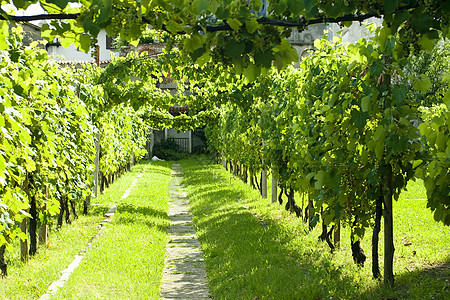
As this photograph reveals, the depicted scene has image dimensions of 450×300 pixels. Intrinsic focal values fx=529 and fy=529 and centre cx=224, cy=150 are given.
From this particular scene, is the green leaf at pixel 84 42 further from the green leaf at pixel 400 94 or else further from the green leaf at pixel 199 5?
the green leaf at pixel 400 94

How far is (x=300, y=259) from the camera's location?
247 inches

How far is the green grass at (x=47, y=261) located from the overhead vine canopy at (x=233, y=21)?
305 centimetres

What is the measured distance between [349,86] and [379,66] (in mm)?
461

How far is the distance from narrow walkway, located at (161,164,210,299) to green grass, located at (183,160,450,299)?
0.13 metres

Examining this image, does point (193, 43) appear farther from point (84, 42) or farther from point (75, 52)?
point (75, 52)

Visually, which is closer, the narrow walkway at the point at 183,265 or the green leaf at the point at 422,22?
the green leaf at the point at 422,22

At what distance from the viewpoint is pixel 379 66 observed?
171 inches

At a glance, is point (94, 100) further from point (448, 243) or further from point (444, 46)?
point (444, 46)

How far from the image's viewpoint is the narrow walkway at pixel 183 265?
5461 mm

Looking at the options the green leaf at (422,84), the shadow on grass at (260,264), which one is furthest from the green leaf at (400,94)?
the shadow on grass at (260,264)

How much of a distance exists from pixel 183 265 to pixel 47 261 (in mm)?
Result: 1624

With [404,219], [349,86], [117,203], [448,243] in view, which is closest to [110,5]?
[349,86]

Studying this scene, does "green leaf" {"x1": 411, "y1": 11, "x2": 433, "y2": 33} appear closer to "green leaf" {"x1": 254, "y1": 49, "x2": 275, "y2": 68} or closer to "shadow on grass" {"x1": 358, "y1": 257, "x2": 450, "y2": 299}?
"green leaf" {"x1": 254, "y1": 49, "x2": 275, "y2": 68}

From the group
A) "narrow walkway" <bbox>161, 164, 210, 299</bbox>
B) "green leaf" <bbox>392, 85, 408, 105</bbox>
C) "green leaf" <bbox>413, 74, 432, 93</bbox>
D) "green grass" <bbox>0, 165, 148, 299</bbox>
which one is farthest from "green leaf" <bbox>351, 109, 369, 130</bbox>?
"green grass" <bbox>0, 165, 148, 299</bbox>
